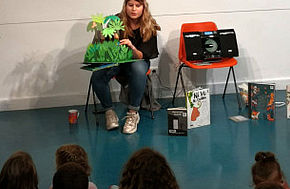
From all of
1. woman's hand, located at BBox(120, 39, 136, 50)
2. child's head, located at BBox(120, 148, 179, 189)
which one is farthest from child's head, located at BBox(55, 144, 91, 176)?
woman's hand, located at BBox(120, 39, 136, 50)

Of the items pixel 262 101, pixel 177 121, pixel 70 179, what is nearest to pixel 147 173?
pixel 70 179

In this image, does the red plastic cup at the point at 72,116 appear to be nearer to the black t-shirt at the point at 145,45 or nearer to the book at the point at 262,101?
the black t-shirt at the point at 145,45

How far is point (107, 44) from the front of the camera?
371cm

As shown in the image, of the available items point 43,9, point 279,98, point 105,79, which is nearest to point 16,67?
point 43,9

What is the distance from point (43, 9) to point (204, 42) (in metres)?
1.72

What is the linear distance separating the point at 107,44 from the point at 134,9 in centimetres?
44

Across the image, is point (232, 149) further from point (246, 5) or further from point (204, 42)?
point (246, 5)

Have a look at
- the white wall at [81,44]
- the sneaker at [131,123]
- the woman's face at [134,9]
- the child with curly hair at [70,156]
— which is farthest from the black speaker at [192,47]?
the child with curly hair at [70,156]

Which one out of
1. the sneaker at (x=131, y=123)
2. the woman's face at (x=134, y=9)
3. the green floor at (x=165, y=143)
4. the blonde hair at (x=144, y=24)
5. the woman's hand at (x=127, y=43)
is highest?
the woman's face at (x=134, y=9)

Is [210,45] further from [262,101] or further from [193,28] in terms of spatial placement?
[262,101]

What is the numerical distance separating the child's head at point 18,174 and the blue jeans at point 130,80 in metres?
2.17

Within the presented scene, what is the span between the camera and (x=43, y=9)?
181 inches

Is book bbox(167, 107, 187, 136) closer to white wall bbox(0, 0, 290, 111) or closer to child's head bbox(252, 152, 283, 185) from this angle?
white wall bbox(0, 0, 290, 111)

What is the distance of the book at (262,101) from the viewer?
380 centimetres
